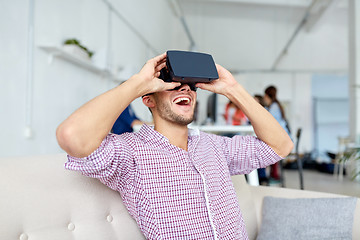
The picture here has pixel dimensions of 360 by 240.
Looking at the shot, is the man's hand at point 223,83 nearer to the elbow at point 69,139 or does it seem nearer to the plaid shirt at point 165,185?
the plaid shirt at point 165,185

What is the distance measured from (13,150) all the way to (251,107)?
2.33 metres

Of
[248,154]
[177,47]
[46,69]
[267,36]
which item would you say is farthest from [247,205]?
[267,36]

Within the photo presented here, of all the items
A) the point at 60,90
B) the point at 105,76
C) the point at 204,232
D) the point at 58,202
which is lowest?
the point at 204,232

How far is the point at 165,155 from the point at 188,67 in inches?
12.6

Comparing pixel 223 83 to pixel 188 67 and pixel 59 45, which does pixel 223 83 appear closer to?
pixel 188 67

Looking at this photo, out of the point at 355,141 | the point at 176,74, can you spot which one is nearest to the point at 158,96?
the point at 176,74

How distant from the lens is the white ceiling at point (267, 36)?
31.0 ft

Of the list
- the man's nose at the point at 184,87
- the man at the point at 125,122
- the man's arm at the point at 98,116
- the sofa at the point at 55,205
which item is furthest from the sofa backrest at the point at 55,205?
the man at the point at 125,122

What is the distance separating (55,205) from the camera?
107 centimetres

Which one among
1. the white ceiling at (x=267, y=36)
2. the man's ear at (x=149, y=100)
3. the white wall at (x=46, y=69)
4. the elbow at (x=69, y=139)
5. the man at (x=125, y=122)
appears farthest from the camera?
the white ceiling at (x=267, y=36)

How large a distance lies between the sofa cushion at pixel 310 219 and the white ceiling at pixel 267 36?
8.01 m

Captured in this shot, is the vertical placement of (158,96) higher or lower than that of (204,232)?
higher

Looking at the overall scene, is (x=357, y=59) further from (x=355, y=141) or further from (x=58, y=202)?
(x=58, y=202)

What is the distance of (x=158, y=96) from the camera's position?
128 centimetres
